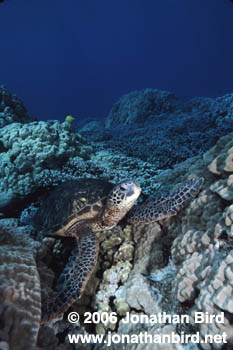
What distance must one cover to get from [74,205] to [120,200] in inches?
32.8

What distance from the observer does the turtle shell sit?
299 centimetres

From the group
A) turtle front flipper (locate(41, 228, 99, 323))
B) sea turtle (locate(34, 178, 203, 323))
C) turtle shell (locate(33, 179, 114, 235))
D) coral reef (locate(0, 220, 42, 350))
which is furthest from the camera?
turtle shell (locate(33, 179, 114, 235))

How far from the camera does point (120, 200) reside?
8.60 feet

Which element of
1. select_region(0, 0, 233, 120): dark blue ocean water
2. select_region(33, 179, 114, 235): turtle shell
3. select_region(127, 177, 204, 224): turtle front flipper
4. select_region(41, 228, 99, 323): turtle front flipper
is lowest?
select_region(41, 228, 99, 323): turtle front flipper

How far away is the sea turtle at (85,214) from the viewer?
203 centimetres

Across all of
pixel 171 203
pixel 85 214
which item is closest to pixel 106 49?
pixel 85 214

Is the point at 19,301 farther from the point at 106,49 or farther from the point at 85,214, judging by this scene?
the point at 106,49

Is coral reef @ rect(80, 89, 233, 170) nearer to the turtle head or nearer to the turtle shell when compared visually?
the turtle shell

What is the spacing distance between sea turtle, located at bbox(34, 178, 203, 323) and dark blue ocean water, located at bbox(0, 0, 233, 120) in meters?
92.5

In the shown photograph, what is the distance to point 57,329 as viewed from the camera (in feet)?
6.23

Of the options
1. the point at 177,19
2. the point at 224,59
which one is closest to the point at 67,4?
the point at 177,19

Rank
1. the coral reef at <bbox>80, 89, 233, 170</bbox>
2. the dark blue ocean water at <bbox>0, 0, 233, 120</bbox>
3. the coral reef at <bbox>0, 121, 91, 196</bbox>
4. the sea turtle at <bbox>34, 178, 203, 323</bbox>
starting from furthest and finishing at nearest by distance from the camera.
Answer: the dark blue ocean water at <bbox>0, 0, 233, 120</bbox> → the coral reef at <bbox>80, 89, 233, 170</bbox> → the coral reef at <bbox>0, 121, 91, 196</bbox> → the sea turtle at <bbox>34, 178, 203, 323</bbox>

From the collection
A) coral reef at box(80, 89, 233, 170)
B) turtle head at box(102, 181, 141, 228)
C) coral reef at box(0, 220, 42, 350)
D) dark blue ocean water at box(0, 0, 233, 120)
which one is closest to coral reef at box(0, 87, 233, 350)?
coral reef at box(0, 220, 42, 350)

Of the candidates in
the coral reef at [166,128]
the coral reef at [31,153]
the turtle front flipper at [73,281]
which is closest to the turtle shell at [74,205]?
the turtle front flipper at [73,281]
